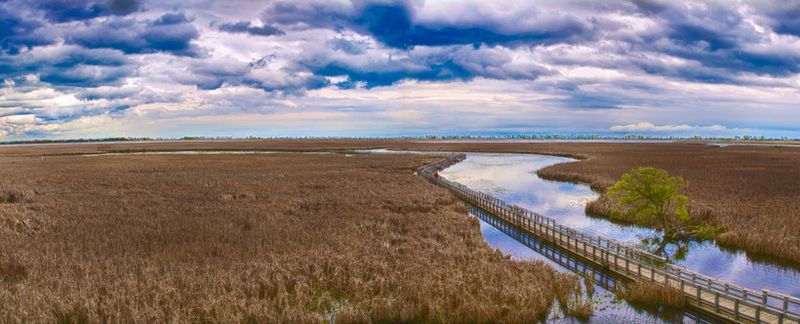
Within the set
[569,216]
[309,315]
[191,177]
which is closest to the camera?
[309,315]

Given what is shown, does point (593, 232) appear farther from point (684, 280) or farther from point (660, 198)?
point (684, 280)

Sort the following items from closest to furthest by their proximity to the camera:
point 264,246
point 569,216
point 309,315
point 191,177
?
point 309,315
point 264,246
point 569,216
point 191,177

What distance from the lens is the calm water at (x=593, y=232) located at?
2064 cm

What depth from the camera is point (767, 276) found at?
2083 centimetres

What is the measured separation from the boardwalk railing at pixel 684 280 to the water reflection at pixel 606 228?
2.05 metres

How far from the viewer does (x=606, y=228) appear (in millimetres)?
31797

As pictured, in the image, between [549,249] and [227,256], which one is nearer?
[227,256]

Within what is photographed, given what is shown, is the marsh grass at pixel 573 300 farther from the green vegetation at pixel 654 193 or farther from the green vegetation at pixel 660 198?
the green vegetation at pixel 654 193

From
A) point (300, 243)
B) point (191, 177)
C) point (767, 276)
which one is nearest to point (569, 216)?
point (767, 276)

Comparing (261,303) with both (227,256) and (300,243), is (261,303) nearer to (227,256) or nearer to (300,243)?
(227,256)

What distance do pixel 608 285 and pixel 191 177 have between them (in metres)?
51.8

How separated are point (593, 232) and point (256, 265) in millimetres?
21427

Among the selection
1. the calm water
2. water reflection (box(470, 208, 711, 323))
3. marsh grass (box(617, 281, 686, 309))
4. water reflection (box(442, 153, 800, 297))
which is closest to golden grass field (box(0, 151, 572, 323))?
water reflection (box(470, 208, 711, 323))

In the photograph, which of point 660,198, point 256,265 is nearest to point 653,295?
point 660,198
